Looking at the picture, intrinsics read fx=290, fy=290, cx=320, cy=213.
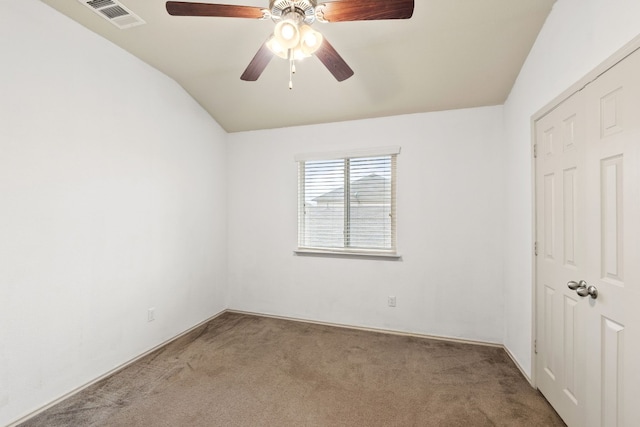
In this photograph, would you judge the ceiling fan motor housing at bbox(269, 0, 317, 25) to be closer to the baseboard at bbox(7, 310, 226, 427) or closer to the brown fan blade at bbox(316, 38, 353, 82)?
the brown fan blade at bbox(316, 38, 353, 82)

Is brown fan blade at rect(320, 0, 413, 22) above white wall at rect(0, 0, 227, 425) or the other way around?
above

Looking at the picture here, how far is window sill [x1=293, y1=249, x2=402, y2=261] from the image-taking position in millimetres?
3277

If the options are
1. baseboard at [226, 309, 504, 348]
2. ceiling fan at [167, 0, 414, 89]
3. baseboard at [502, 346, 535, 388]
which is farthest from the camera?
baseboard at [226, 309, 504, 348]

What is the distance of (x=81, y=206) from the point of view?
2232mm

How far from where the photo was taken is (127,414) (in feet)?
6.35

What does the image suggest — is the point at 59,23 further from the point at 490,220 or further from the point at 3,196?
the point at 490,220

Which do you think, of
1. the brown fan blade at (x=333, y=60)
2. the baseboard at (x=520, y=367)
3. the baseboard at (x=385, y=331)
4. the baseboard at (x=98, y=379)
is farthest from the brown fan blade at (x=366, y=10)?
the baseboard at (x=98, y=379)

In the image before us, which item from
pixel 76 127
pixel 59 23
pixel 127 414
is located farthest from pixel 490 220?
pixel 59 23

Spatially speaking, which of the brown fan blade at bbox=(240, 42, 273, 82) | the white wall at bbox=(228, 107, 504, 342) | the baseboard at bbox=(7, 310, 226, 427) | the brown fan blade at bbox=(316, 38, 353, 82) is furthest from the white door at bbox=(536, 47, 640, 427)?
the baseboard at bbox=(7, 310, 226, 427)

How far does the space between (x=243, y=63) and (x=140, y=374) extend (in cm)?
288

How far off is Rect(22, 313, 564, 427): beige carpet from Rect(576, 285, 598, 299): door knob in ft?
3.01

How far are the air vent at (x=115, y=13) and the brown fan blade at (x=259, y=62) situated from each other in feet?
3.36

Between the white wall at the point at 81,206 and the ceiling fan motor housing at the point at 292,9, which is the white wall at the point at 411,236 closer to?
the white wall at the point at 81,206

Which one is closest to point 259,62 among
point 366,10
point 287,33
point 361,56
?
point 287,33
